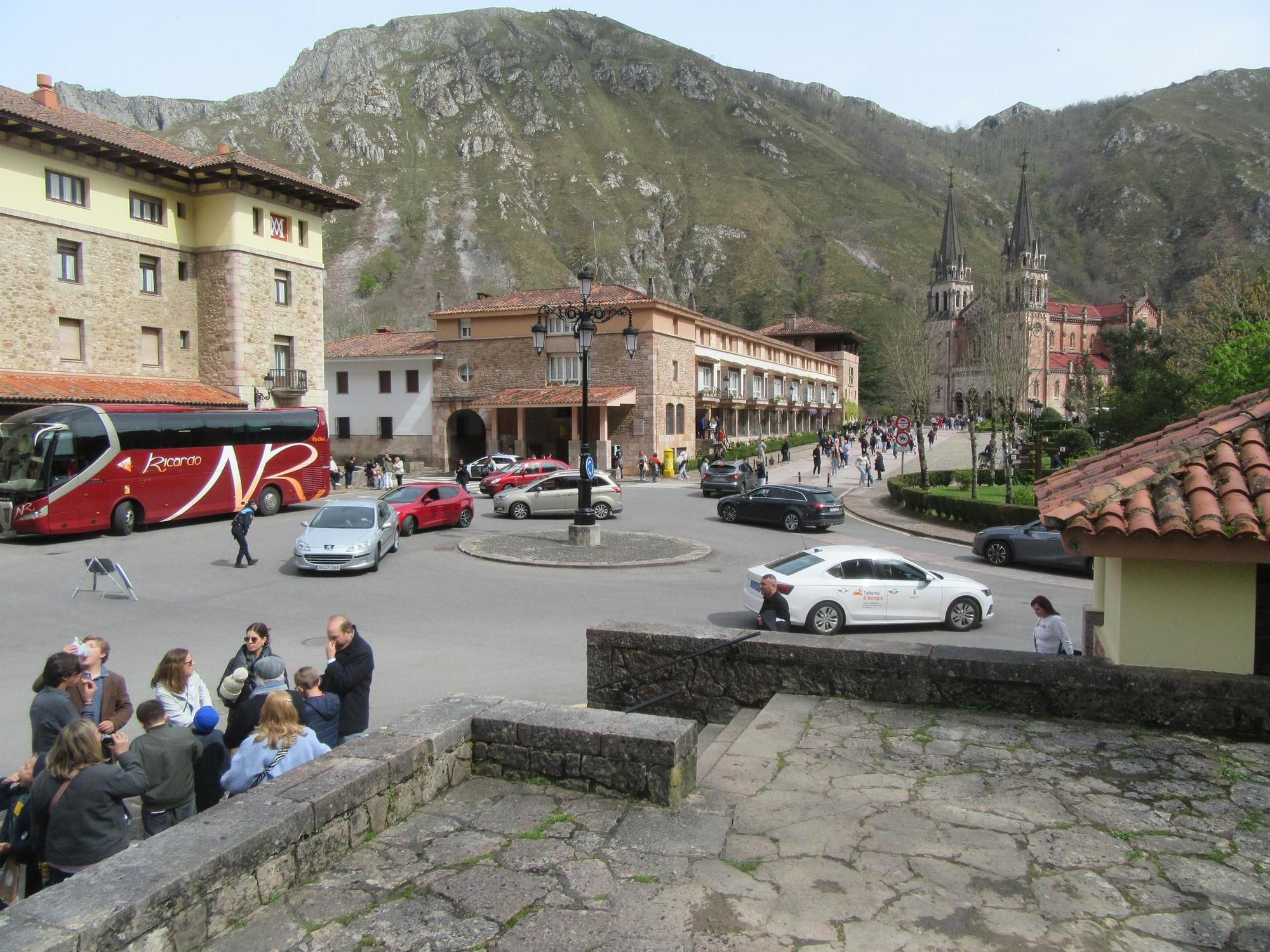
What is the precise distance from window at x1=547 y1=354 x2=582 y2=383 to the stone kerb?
135ft

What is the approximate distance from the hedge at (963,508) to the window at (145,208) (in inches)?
1224

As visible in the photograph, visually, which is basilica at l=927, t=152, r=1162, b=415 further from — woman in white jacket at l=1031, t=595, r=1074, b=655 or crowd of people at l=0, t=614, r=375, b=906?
crowd of people at l=0, t=614, r=375, b=906

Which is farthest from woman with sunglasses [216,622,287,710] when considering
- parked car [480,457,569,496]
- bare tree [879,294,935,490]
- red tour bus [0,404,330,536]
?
bare tree [879,294,935,490]

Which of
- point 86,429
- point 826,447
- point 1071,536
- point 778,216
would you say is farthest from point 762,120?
point 1071,536

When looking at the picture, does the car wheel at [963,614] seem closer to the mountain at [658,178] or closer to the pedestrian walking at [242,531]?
the pedestrian walking at [242,531]

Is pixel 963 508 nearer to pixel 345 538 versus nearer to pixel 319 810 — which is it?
pixel 345 538

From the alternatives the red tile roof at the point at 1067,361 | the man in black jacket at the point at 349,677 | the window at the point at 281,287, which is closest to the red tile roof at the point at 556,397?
the window at the point at 281,287

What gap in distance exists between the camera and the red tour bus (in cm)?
2022

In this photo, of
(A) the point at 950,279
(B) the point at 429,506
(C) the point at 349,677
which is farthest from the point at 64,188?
(A) the point at 950,279

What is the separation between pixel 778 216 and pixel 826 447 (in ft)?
337

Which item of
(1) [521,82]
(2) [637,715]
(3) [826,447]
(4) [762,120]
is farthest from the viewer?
(4) [762,120]

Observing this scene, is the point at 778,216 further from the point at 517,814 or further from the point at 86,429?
the point at 517,814

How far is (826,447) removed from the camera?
47.6 m

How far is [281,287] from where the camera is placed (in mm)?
37469
